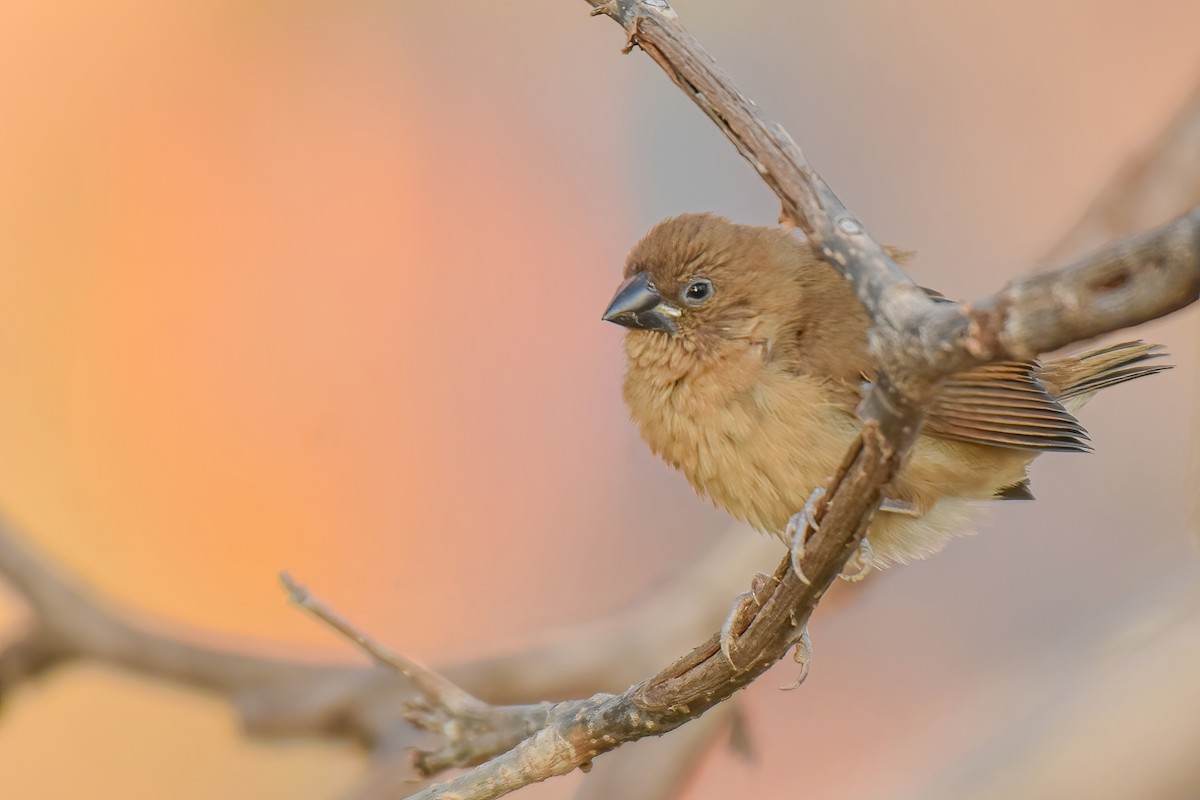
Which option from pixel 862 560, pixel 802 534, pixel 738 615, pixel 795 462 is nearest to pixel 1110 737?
pixel 862 560

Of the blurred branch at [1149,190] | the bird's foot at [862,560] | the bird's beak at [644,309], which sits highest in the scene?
the bird's beak at [644,309]

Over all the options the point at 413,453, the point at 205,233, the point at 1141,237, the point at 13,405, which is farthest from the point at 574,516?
the point at 1141,237

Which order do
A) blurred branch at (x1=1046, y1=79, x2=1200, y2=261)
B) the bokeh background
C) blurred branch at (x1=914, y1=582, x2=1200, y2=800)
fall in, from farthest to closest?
the bokeh background
blurred branch at (x1=1046, y1=79, x2=1200, y2=261)
blurred branch at (x1=914, y1=582, x2=1200, y2=800)

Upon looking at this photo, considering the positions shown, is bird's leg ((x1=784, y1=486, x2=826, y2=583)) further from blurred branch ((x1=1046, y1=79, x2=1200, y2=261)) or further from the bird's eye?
blurred branch ((x1=1046, y1=79, x2=1200, y2=261))

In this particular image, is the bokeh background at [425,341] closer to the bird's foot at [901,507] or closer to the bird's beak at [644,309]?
the bird's beak at [644,309]

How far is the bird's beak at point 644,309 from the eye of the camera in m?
2.34

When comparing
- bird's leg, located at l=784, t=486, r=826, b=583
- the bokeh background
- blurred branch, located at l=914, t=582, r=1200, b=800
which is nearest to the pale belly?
blurred branch, located at l=914, t=582, r=1200, b=800

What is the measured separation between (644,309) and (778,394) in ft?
1.15

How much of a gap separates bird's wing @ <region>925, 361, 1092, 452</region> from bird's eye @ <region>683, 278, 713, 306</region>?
18.9 inches

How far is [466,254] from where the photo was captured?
12.0 feet

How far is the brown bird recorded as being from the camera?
2131 mm

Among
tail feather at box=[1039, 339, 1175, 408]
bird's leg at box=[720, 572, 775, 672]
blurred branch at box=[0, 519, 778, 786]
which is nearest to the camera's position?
bird's leg at box=[720, 572, 775, 672]

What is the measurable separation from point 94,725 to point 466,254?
68.1 inches

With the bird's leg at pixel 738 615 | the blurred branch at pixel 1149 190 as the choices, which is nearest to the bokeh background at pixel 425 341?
the blurred branch at pixel 1149 190
